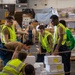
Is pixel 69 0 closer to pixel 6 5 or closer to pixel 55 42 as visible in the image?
pixel 6 5

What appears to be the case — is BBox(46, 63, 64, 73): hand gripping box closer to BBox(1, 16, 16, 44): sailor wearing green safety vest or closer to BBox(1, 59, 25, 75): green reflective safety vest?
BBox(1, 16, 16, 44): sailor wearing green safety vest

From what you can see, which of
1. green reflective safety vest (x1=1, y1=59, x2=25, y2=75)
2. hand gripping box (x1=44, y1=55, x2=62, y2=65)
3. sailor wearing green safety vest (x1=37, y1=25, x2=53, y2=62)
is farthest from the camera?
sailor wearing green safety vest (x1=37, y1=25, x2=53, y2=62)

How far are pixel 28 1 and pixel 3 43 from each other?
12.6 metres

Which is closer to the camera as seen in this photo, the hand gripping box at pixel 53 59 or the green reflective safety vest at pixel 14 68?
the green reflective safety vest at pixel 14 68

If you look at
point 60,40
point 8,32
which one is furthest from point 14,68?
point 60,40

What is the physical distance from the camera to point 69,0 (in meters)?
18.2

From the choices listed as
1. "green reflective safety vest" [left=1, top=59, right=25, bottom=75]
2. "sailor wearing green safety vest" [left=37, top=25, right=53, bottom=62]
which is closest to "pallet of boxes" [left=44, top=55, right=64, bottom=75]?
"sailor wearing green safety vest" [left=37, top=25, right=53, bottom=62]

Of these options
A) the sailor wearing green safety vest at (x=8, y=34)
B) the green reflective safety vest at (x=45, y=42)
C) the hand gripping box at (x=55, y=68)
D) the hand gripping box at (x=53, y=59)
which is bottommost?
the hand gripping box at (x=55, y=68)

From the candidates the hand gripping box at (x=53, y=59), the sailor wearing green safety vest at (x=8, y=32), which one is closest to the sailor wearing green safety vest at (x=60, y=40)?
the hand gripping box at (x=53, y=59)

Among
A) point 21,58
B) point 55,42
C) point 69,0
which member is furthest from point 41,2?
point 21,58

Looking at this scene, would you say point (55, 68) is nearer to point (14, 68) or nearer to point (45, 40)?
point (45, 40)

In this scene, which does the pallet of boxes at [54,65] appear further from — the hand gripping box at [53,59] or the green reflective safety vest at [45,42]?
the green reflective safety vest at [45,42]

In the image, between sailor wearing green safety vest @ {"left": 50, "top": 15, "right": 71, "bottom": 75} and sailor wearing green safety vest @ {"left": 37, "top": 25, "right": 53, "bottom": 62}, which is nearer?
sailor wearing green safety vest @ {"left": 50, "top": 15, "right": 71, "bottom": 75}

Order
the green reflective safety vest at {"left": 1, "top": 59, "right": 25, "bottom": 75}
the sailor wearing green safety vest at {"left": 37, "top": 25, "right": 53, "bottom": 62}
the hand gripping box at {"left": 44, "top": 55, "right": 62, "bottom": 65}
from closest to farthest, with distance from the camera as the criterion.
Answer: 1. the green reflective safety vest at {"left": 1, "top": 59, "right": 25, "bottom": 75}
2. the hand gripping box at {"left": 44, "top": 55, "right": 62, "bottom": 65}
3. the sailor wearing green safety vest at {"left": 37, "top": 25, "right": 53, "bottom": 62}
